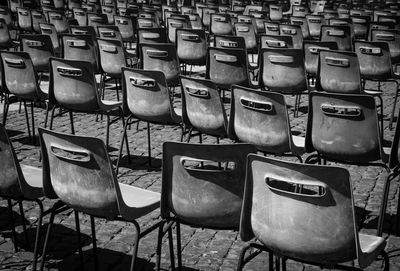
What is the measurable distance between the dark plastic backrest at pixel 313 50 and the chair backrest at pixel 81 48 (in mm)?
2869

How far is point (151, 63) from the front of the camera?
7.60 m

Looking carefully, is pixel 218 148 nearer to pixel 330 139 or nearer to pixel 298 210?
pixel 298 210

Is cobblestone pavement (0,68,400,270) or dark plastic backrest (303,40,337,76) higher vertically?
dark plastic backrest (303,40,337,76)

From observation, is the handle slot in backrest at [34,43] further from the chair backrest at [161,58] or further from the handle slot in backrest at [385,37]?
the handle slot in backrest at [385,37]

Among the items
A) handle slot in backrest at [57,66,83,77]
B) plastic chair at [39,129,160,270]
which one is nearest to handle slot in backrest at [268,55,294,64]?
handle slot in backrest at [57,66,83,77]

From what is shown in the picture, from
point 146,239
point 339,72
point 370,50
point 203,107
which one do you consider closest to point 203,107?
point 203,107

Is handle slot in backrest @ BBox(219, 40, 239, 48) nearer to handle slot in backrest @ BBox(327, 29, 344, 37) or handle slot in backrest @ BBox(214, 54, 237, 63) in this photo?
handle slot in backrest @ BBox(214, 54, 237, 63)

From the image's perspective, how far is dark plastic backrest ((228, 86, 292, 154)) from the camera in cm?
491

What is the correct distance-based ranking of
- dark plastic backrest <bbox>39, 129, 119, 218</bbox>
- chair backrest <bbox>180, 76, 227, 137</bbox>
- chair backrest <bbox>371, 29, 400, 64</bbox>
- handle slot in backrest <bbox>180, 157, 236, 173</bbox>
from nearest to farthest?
handle slot in backrest <bbox>180, 157, 236, 173</bbox> < dark plastic backrest <bbox>39, 129, 119, 218</bbox> < chair backrest <bbox>180, 76, 227, 137</bbox> < chair backrest <bbox>371, 29, 400, 64</bbox>

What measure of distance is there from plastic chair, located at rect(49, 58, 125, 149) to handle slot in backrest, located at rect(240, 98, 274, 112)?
1.88 m

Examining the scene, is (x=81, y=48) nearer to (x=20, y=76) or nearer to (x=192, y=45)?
(x=20, y=76)

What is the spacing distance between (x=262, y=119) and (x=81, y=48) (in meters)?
3.94

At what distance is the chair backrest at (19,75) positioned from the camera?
22.0 feet

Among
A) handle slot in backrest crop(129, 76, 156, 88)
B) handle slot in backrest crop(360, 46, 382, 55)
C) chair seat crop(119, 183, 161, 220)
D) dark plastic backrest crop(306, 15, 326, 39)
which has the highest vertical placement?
handle slot in backrest crop(129, 76, 156, 88)
